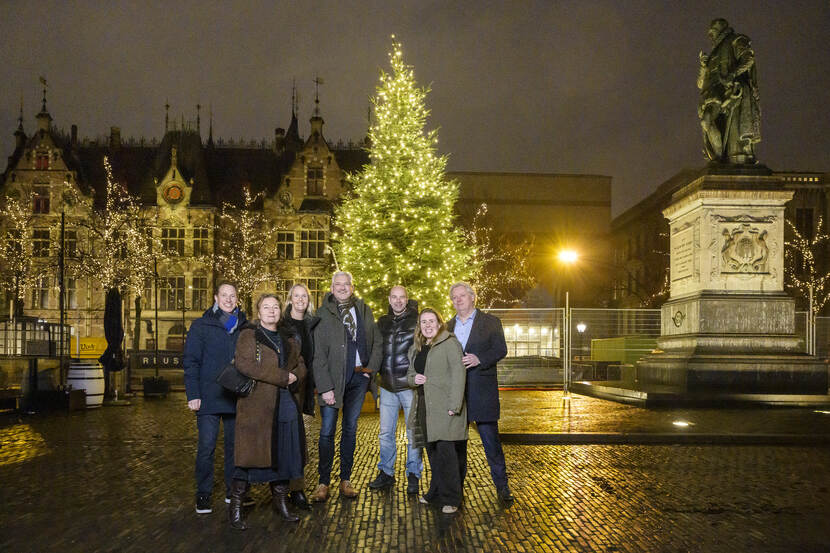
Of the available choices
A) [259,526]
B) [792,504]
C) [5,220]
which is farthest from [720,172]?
[5,220]

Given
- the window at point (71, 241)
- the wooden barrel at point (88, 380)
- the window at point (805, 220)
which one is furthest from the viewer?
the window at point (71, 241)

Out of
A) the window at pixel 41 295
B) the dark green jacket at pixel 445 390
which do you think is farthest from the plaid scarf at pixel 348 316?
the window at pixel 41 295

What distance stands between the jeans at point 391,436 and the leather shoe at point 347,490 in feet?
1.53

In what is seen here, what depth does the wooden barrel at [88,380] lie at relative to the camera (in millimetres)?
18391

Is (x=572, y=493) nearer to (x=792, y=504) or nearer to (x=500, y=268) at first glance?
(x=792, y=504)

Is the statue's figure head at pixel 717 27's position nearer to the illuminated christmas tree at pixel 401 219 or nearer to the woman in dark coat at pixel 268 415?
the illuminated christmas tree at pixel 401 219

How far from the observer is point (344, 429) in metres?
7.87

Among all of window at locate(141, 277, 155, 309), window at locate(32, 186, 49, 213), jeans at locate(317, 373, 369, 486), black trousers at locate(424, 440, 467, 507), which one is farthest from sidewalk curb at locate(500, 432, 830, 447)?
window at locate(32, 186, 49, 213)

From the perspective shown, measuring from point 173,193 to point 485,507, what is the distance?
4654 centimetres

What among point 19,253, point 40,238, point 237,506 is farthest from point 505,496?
point 40,238

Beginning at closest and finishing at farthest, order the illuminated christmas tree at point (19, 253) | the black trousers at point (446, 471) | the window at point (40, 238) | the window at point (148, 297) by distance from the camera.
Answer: the black trousers at point (446, 471) < the illuminated christmas tree at point (19, 253) < the window at point (40, 238) < the window at point (148, 297)

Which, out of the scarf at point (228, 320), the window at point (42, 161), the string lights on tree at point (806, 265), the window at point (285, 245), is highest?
the window at point (42, 161)

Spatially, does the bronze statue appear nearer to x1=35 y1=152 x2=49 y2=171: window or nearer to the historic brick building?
the historic brick building

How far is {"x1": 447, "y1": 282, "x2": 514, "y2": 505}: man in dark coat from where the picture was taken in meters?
7.56
